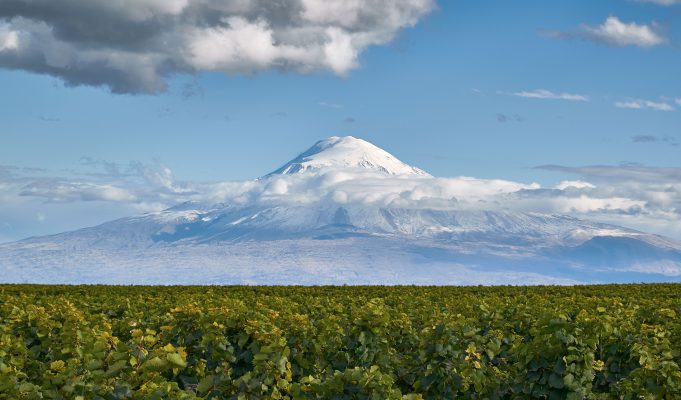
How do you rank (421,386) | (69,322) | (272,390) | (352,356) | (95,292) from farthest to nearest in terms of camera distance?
1. (95,292)
2. (69,322)
3. (352,356)
4. (421,386)
5. (272,390)

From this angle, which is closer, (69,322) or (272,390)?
(272,390)

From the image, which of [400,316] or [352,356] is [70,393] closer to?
[352,356]

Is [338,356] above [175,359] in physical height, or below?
below

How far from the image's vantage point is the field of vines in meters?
10.7

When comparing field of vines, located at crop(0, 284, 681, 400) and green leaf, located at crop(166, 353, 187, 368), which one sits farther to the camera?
field of vines, located at crop(0, 284, 681, 400)

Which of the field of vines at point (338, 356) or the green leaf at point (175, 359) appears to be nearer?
the green leaf at point (175, 359)

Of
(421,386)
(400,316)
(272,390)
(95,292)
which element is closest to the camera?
(272,390)

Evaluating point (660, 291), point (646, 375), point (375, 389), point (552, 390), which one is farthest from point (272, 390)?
point (660, 291)

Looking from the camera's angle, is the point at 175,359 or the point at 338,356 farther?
the point at 338,356

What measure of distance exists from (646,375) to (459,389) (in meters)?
3.24

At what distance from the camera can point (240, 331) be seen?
16297mm

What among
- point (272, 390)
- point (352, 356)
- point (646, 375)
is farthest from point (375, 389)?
point (352, 356)

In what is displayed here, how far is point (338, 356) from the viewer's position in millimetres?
16062

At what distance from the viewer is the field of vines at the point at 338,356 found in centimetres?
1067
